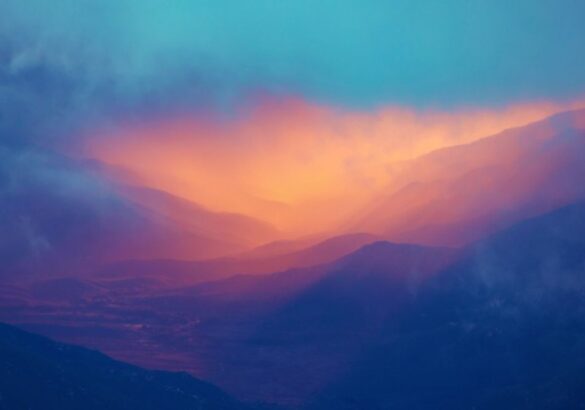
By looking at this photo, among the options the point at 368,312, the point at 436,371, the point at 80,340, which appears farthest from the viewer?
the point at 368,312

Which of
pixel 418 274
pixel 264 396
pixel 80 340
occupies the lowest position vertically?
pixel 264 396

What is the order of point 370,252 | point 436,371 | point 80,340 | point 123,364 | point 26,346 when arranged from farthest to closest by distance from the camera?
point 370,252
point 80,340
point 436,371
point 123,364
point 26,346

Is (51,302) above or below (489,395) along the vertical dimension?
above

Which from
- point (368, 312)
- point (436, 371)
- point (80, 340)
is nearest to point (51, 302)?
point (80, 340)

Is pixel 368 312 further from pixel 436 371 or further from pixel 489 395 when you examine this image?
pixel 489 395

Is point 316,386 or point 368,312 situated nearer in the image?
point 316,386

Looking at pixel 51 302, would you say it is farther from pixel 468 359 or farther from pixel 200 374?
pixel 468 359
